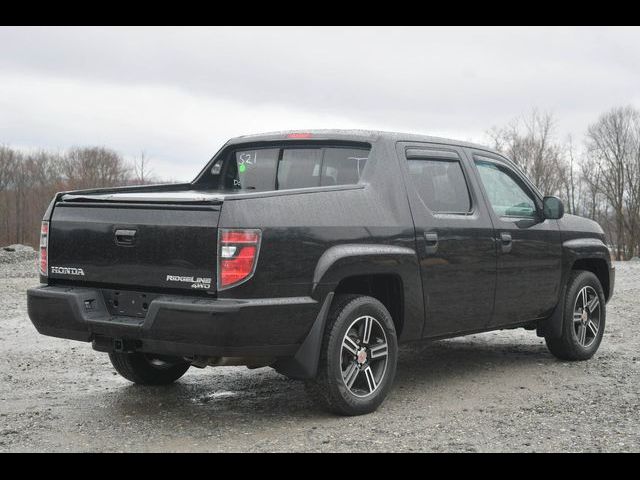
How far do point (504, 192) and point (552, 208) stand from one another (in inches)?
20.8

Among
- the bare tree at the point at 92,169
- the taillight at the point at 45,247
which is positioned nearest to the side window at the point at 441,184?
the taillight at the point at 45,247

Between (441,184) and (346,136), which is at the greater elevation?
(346,136)

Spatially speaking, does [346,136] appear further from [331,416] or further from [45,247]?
[45,247]

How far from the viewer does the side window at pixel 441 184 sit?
20.1 ft

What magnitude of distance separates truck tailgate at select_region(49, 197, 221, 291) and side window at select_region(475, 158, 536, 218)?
9.29 feet

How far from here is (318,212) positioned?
5.20 metres

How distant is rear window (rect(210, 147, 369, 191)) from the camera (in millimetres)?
5988

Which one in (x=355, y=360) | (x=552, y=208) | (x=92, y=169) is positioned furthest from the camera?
(x=92, y=169)

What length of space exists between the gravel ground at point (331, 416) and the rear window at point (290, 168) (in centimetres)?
162

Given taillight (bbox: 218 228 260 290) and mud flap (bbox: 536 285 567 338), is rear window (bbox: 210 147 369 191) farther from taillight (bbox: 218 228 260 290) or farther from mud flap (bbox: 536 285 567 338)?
mud flap (bbox: 536 285 567 338)

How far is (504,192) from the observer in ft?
23.1

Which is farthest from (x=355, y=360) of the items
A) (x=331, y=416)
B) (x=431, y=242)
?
(x=431, y=242)
